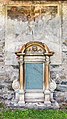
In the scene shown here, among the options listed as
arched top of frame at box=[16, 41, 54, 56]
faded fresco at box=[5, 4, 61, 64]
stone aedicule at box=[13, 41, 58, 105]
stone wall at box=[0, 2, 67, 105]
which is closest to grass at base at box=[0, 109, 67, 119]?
stone aedicule at box=[13, 41, 58, 105]

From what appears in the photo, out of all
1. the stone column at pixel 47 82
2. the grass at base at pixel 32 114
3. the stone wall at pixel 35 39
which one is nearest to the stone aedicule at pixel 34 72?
the stone column at pixel 47 82

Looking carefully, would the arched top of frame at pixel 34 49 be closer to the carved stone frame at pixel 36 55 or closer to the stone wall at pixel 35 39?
the carved stone frame at pixel 36 55

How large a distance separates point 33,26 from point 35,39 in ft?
1.00

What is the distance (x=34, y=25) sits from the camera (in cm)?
805

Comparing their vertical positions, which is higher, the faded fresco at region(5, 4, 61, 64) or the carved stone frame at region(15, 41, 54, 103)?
the faded fresco at region(5, 4, 61, 64)

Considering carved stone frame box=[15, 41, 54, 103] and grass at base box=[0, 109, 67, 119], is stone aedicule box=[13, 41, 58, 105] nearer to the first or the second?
carved stone frame box=[15, 41, 54, 103]

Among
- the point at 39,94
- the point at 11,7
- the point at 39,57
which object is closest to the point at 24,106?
the point at 39,94

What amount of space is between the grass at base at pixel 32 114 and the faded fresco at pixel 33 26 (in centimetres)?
117

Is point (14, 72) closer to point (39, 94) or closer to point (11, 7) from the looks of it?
point (39, 94)

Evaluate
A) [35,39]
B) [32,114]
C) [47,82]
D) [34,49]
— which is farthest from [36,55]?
[32,114]

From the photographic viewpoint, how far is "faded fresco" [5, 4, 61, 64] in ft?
26.3

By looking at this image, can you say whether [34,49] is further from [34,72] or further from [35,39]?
[34,72]

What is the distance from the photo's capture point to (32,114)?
737cm

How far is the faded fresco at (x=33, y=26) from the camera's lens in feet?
26.3
